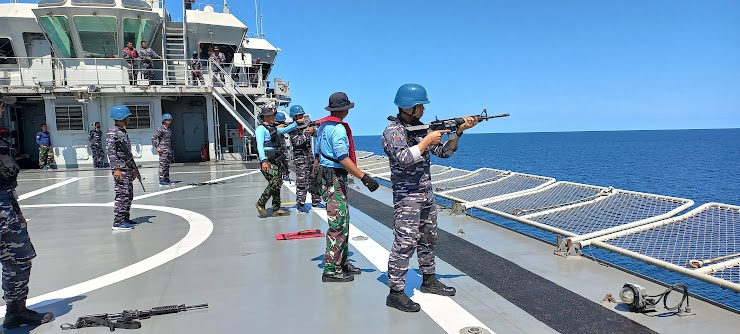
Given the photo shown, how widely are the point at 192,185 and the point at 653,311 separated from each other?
35.3 ft

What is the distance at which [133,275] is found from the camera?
15.3ft

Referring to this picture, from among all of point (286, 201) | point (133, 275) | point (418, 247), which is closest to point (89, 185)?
point (286, 201)

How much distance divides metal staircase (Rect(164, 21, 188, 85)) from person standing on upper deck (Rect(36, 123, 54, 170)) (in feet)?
15.5

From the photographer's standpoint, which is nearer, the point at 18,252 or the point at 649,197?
the point at 18,252

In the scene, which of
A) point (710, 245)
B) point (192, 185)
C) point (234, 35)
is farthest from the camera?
point (234, 35)

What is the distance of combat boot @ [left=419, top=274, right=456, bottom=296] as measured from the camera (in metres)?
3.92

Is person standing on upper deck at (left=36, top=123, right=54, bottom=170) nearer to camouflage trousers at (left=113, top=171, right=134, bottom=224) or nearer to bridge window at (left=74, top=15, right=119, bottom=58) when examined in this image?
bridge window at (left=74, top=15, right=119, bottom=58)

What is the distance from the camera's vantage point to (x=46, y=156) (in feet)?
56.3

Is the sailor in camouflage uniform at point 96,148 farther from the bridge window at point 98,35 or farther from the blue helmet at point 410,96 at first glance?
the blue helmet at point 410,96

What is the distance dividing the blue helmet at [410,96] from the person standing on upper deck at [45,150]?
18.0 metres

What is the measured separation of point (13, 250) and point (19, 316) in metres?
0.51

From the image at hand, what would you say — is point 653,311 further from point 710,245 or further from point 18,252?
point 18,252

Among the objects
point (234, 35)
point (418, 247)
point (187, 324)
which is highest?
point (234, 35)

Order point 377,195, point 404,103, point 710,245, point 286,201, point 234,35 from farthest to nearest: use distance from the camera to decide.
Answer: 1. point 234,35
2. point 377,195
3. point 286,201
4. point 710,245
5. point 404,103
